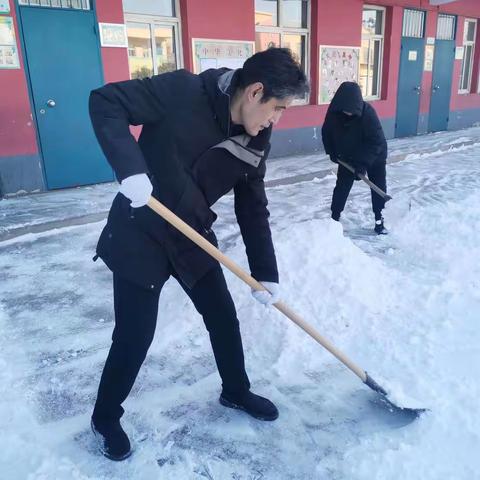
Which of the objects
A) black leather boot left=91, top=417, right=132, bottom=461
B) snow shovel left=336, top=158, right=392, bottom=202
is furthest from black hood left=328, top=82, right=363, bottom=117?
black leather boot left=91, top=417, right=132, bottom=461

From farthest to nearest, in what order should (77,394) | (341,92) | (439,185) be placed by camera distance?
(439,185)
(341,92)
(77,394)

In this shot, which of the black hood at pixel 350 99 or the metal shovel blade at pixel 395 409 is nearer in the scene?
the metal shovel blade at pixel 395 409

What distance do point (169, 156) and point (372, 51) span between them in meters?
9.99

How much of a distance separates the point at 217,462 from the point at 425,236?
3279 millimetres

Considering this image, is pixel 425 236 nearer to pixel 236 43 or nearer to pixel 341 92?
pixel 341 92

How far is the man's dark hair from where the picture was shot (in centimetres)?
154

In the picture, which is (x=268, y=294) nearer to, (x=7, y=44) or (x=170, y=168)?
(x=170, y=168)

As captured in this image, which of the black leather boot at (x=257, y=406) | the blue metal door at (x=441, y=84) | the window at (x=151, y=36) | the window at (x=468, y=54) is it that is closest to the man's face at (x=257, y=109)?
the black leather boot at (x=257, y=406)

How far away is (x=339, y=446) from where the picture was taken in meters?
1.98

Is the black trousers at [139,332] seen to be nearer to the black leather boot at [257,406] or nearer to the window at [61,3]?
the black leather boot at [257,406]

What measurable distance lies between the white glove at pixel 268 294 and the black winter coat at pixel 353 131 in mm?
2687

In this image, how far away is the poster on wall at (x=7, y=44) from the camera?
17.5ft

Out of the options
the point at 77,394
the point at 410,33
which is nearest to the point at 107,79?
the point at 77,394

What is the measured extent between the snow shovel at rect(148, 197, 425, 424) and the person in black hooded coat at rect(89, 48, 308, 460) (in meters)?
0.07
